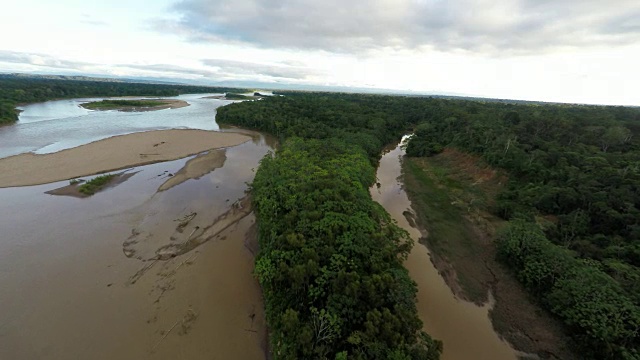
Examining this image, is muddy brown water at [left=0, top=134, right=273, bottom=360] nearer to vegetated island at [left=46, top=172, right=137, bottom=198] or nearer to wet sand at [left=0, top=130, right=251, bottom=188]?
vegetated island at [left=46, top=172, right=137, bottom=198]

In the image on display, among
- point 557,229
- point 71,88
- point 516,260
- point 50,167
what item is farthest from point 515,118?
point 71,88

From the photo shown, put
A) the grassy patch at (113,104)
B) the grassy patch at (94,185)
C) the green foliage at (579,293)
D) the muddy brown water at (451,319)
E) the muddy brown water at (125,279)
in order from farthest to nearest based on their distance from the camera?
1. the grassy patch at (113,104)
2. the grassy patch at (94,185)
3. the muddy brown water at (451,319)
4. the muddy brown water at (125,279)
5. the green foliage at (579,293)

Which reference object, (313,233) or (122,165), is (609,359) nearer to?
(313,233)

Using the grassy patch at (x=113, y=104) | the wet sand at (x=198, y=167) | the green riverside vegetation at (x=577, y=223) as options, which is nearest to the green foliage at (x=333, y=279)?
the green riverside vegetation at (x=577, y=223)

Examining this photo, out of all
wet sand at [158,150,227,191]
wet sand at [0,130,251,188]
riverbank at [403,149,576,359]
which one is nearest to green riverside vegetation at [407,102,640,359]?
riverbank at [403,149,576,359]

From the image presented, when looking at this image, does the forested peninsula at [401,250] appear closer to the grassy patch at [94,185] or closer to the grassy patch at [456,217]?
the grassy patch at [456,217]

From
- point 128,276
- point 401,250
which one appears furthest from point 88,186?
point 401,250
